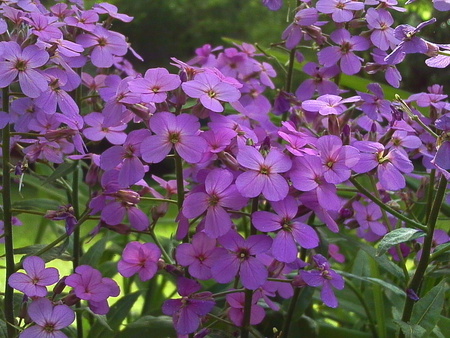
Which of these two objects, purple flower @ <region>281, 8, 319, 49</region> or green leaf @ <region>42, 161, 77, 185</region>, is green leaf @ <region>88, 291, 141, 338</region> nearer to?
green leaf @ <region>42, 161, 77, 185</region>

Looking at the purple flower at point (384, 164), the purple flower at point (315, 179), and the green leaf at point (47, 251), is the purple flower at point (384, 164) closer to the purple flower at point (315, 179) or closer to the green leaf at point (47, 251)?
the purple flower at point (315, 179)

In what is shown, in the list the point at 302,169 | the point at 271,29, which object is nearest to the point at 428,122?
the point at 302,169

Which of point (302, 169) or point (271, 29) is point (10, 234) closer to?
point (302, 169)

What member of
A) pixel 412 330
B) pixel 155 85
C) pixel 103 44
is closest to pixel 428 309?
pixel 412 330

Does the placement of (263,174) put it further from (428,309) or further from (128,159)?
(428,309)

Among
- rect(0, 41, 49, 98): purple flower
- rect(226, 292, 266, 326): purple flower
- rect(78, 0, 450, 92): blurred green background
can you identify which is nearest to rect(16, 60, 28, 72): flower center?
rect(0, 41, 49, 98): purple flower

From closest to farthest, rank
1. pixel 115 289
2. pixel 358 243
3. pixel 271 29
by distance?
pixel 115 289 < pixel 358 243 < pixel 271 29
